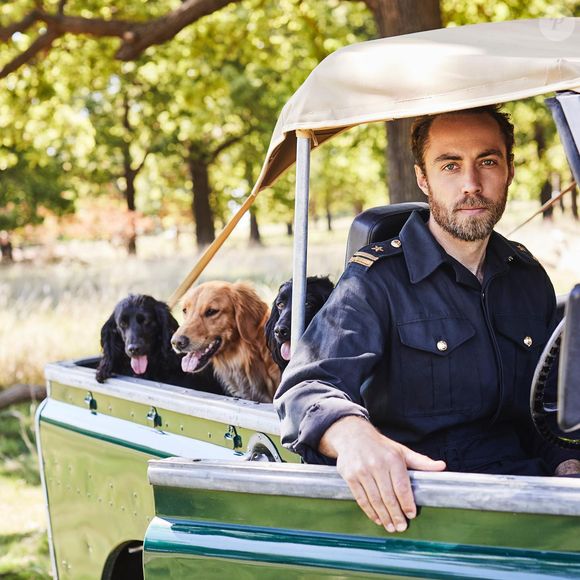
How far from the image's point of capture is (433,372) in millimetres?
2416

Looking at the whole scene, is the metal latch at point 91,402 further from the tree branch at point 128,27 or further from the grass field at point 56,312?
the tree branch at point 128,27

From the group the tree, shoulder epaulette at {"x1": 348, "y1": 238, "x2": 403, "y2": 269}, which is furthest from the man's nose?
the tree

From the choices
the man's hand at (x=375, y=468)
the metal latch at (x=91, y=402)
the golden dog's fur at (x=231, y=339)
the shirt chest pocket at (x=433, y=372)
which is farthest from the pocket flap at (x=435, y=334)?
the golden dog's fur at (x=231, y=339)

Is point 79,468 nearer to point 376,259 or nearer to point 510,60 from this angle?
point 376,259

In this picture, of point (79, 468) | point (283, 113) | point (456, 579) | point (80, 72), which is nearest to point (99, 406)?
point (79, 468)

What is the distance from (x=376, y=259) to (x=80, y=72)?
8296 mm

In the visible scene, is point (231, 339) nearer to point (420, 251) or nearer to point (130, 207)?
point (420, 251)

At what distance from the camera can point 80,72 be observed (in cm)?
1007

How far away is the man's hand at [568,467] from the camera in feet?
8.14

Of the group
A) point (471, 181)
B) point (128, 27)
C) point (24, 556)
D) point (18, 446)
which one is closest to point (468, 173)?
point (471, 181)

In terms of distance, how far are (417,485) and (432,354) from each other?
27.3 inches

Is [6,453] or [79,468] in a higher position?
[79,468]

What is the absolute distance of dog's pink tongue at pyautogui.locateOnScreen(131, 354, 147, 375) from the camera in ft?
13.7

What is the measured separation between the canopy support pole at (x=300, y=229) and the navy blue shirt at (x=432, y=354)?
122 millimetres
